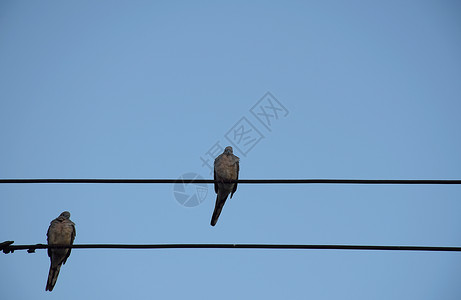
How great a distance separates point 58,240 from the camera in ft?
30.0

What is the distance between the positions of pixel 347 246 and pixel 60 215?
6.49 metres

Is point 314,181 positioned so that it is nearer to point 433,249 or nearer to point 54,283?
point 433,249

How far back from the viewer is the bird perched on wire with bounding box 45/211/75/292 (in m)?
8.90

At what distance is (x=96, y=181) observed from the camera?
19.6 ft

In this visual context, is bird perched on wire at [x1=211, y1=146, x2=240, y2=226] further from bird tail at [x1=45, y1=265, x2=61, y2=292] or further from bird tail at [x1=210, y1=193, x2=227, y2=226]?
bird tail at [x1=45, y1=265, x2=61, y2=292]

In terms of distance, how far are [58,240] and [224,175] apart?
3.50 metres

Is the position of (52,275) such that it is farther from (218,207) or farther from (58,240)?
(218,207)

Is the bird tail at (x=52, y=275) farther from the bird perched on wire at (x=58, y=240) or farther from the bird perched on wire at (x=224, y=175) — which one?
the bird perched on wire at (x=224, y=175)

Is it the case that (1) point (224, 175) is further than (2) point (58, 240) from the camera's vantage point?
Yes

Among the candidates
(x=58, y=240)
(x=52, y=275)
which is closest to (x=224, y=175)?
(x=58, y=240)

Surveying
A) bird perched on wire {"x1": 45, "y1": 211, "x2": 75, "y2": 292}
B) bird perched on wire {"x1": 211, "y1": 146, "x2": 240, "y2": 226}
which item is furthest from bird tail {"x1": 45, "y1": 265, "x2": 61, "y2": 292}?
bird perched on wire {"x1": 211, "y1": 146, "x2": 240, "y2": 226}

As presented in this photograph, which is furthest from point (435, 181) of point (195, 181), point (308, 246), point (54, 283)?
point (54, 283)

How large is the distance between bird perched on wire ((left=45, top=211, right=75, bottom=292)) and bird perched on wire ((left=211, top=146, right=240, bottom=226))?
2.86m

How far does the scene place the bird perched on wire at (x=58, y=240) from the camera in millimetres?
8898
